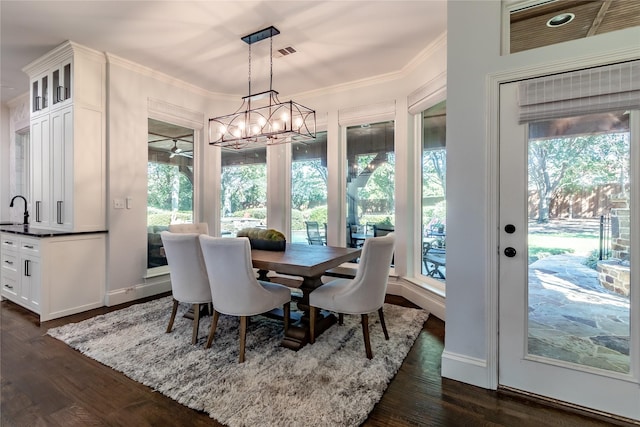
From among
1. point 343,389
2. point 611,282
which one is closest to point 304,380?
point 343,389

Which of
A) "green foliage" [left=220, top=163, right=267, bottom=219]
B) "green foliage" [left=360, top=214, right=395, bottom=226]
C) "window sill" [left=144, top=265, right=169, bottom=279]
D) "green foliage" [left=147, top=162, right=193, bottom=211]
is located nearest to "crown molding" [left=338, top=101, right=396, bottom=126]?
"green foliage" [left=360, top=214, right=395, bottom=226]

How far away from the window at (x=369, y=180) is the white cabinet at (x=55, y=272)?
3118 mm

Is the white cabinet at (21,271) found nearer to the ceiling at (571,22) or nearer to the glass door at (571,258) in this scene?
the glass door at (571,258)

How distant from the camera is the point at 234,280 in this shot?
88.5 inches

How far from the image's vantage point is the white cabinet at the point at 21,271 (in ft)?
10.3

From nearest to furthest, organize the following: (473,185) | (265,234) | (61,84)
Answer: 1. (473,185)
2. (265,234)
3. (61,84)

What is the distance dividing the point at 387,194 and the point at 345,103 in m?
1.43

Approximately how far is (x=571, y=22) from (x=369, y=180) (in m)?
2.62

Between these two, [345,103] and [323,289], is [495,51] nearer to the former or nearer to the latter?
[323,289]

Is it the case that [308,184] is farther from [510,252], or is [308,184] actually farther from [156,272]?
[510,252]

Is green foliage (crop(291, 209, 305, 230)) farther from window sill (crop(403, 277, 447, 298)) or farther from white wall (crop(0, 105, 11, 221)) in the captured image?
white wall (crop(0, 105, 11, 221))

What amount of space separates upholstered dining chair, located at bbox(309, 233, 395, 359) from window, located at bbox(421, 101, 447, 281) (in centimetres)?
136

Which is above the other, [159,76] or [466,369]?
[159,76]

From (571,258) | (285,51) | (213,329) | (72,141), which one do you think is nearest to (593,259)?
(571,258)
